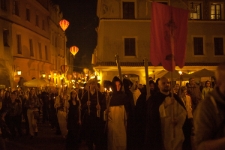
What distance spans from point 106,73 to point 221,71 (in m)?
30.9

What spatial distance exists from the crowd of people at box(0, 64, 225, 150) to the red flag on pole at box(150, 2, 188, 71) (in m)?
0.86

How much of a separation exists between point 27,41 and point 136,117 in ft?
109

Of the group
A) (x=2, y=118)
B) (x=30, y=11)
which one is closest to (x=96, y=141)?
(x=2, y=118)

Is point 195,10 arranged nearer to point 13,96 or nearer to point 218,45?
point 218,45

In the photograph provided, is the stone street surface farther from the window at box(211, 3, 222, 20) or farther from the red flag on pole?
the window at box(211, 3, 222, 20)

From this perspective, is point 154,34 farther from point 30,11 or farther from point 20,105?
point 30,11

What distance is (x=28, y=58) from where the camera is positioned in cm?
4116

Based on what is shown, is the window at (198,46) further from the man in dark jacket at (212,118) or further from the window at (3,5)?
the man in dark jacket at (212,118)

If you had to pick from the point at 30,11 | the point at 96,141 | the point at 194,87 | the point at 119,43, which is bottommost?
the point at 96,141

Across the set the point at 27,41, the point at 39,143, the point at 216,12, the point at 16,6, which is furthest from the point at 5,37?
the point at 39,143

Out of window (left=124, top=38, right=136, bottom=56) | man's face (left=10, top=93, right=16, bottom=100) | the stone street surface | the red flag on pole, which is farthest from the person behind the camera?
window (left=124, top=38, right=136, bottom=56)

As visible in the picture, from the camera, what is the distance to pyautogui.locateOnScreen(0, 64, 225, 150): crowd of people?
133 inches

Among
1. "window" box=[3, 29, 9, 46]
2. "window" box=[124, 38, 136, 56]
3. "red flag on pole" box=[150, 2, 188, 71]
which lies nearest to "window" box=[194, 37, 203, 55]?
"window" box=[124, 38, 136, 56]

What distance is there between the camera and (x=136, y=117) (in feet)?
34.0
